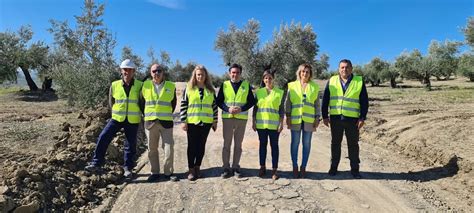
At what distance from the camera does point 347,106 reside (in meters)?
6.36

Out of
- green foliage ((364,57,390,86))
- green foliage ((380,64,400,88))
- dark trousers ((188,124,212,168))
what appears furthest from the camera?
green foliage ((364,57,390,86))

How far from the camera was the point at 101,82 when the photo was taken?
48.1ft

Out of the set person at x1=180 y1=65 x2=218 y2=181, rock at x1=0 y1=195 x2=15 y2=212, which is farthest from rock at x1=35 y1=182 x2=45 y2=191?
person at x1=180 y1=65 x2=218 y2=181

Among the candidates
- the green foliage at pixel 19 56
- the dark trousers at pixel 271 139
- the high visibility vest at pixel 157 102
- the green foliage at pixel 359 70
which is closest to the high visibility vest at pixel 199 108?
the high visibility vest at pixel 157 102

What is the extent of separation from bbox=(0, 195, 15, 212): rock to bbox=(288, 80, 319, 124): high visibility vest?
4.26 m

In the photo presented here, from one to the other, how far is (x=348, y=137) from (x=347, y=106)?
577 millimetres

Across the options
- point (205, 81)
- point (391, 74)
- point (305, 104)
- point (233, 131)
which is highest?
point (391, 74)

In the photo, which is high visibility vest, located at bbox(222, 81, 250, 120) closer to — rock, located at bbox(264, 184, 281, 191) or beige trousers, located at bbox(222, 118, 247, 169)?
beige trousers, located at bbox(222, 118, 247, 169)

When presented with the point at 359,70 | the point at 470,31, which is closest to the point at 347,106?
the point at 470,31

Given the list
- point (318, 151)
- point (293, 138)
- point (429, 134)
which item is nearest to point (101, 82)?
point (318, 151)

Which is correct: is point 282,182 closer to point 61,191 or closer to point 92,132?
point 61,191

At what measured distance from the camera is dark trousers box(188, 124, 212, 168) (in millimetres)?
6223

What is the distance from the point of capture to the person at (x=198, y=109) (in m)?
6.14

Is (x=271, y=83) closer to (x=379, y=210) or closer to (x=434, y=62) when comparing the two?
(x=379, y=210)
